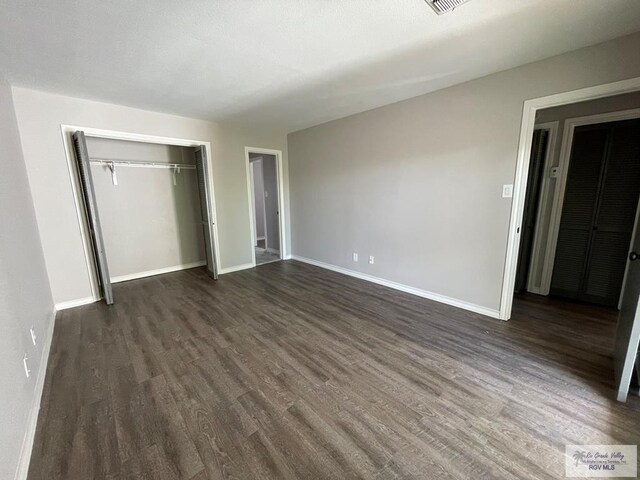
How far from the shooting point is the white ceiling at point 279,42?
1602 mm

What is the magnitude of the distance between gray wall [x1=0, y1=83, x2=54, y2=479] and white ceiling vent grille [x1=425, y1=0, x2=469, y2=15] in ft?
9.99

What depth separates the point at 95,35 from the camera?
5.98 ft

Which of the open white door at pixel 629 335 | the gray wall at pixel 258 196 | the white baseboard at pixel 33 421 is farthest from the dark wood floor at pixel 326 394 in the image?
the gray wall at pixel 258 196

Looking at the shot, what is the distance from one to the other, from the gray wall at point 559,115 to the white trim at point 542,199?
0.04ft

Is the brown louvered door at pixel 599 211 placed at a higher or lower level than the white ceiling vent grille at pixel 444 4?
lower

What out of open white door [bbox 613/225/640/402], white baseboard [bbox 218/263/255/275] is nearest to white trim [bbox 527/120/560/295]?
open white door [bbox 613/225/640/402]

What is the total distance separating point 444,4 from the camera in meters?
1.54
